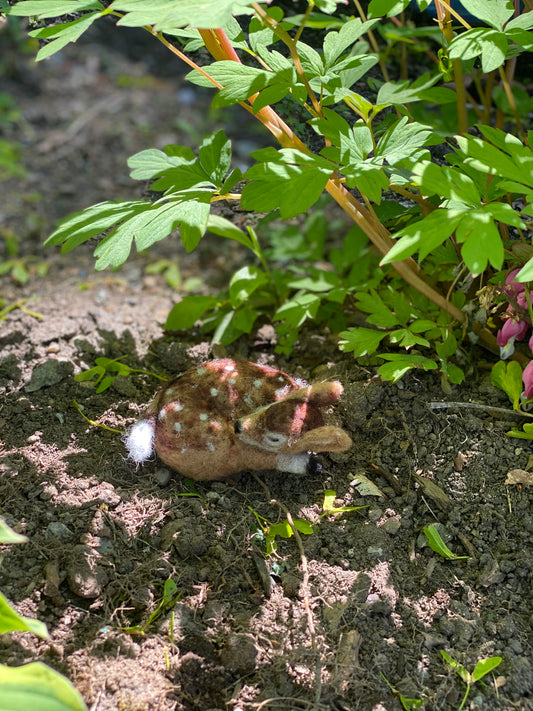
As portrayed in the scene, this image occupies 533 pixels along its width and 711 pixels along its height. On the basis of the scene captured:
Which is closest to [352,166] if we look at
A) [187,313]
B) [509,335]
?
[509,335]

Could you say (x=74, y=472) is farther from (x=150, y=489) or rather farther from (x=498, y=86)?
(x=498, y=86)

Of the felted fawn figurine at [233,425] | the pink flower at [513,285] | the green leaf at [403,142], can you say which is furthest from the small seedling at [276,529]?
the green leaf at [403,142]

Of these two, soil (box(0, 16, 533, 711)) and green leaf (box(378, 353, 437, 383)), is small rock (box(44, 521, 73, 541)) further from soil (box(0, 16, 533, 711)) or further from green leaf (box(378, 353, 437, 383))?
green leaf (box(378, 353, 437, 383))

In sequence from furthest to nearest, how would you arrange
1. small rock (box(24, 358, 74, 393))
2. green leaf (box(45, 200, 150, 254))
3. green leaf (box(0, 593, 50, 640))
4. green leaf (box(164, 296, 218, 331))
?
green leaf (box(164, 296, 218, 331)) → small rock (box(24, 358, 74, 393)) → green leaf (box(45, 200, 150, 254)) → green leaf (box(0, 593, 50, 640))

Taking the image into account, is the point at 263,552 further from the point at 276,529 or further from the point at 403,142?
the point at 403,142

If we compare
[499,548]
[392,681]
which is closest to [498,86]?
[499,548]

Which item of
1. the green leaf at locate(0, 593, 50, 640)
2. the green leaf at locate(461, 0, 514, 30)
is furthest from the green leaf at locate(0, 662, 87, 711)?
the green leaf at locate(461, 0, 514, 30)
